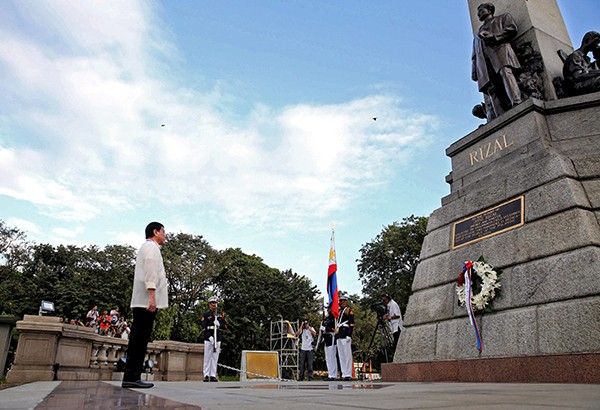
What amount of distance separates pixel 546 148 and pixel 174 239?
45.2m

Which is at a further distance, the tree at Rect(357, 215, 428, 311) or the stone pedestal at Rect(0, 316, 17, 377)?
the tree at Rect(357, 215, 428, 311)

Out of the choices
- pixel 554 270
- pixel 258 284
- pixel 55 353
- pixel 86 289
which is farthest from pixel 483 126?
pixel 86 289

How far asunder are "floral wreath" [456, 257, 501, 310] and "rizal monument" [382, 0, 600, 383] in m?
0.02

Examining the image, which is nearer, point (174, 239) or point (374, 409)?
point (374, 409)

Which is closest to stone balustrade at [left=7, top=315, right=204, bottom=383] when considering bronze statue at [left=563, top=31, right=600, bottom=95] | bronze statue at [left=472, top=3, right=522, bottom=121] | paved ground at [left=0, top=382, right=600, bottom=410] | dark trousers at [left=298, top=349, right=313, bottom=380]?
dark trousers at [left=298, top=349, right=313, bottom=380]

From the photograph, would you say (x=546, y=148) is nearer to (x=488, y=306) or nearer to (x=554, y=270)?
(x=554, y=270)

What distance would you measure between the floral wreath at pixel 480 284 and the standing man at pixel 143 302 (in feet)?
13.9

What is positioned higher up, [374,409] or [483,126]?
[483,126]

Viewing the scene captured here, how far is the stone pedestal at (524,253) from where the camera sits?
210 inches

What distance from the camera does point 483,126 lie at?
27.6 ft

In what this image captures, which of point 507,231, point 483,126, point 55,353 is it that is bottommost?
point 55,353

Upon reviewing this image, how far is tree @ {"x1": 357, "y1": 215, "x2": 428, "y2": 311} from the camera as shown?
112 ft

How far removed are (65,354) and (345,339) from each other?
6.51 m

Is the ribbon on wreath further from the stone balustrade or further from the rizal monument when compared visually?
the stone balustrade
